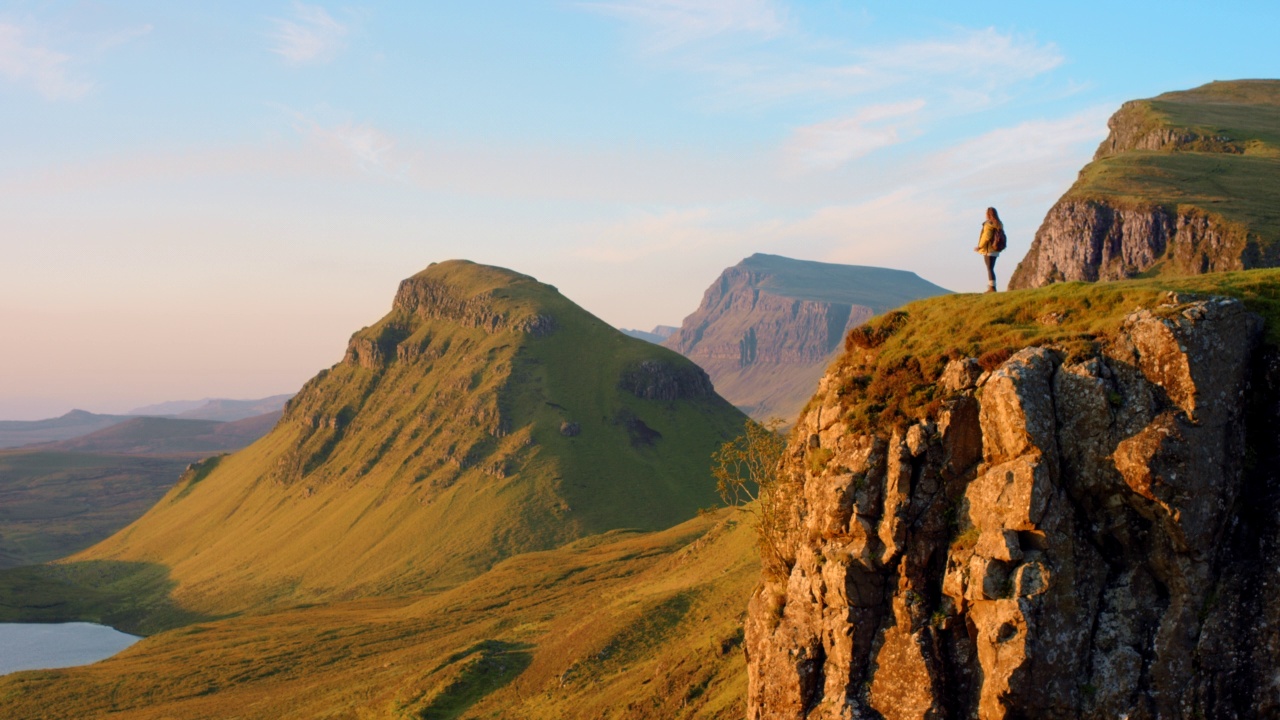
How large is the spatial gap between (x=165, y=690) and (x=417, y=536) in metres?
77.8

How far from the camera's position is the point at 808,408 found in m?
39.7

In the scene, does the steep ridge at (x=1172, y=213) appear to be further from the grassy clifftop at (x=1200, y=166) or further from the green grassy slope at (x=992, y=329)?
the green grassy slope at (x=992, y=329)

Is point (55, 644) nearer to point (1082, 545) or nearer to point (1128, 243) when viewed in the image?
point (1082, 545)

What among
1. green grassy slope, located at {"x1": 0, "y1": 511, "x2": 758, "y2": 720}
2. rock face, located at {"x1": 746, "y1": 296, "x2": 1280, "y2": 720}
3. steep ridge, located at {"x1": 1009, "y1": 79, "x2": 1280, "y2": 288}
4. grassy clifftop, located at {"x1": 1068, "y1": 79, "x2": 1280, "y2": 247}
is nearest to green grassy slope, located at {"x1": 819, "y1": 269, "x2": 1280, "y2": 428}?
rock face, located at {"x1": 746, "y1": 296, "x2": 1280, "y2": 720}

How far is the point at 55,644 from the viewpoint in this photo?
173250mm

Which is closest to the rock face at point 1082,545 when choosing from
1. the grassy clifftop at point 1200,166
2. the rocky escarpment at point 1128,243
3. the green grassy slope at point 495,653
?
the green grassy slope at point 495,653

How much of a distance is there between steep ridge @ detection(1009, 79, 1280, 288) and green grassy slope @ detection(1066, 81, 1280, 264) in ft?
0.49

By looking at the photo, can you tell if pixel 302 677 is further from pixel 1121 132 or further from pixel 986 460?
pixel 1121 132

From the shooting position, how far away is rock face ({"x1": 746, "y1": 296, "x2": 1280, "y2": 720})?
92.6 feet

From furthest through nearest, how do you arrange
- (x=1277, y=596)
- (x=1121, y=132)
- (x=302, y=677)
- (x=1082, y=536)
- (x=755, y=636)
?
(x=1121, y=132) → (x=302, y=677) → (x=755, y=636) → (x=1082, y=536) → (x=1277, y=596)

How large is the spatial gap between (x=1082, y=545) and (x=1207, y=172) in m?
141

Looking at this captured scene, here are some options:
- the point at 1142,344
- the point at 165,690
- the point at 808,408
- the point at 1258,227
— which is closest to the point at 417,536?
the point at 165,690

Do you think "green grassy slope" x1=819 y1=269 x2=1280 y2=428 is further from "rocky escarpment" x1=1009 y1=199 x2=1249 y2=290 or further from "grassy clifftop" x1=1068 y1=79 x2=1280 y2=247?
"grassy clifftop" x1=1068 y1=79 x2=1280 y2=247

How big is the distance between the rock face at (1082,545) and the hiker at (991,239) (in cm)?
1209
